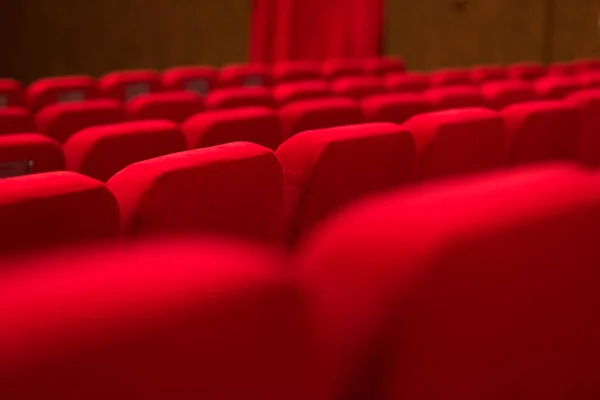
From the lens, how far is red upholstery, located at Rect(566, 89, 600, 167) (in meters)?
0.96

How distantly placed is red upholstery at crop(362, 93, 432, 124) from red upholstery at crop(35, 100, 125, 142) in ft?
1.12

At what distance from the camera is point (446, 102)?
1.22 metres

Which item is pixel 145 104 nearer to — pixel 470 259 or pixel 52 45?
pixel 470 259

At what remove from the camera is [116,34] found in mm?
3174

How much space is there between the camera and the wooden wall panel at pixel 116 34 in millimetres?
2967

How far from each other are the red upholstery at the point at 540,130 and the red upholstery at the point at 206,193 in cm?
40

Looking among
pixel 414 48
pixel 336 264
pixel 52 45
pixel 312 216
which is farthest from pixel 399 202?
pixel 414 48

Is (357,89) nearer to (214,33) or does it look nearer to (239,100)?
(239,100)

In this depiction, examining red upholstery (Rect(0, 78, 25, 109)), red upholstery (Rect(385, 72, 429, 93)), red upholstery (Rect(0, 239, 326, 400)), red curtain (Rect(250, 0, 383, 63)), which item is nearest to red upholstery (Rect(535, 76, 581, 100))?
red upholstery (Rect(385, 72, 429, 93))

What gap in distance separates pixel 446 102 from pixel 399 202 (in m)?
1.00

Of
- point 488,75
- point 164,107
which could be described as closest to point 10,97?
Answer: point 164,107

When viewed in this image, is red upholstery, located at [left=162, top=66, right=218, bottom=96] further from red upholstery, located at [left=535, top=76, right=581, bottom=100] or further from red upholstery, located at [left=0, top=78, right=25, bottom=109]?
red upholstery, located at [left=535, top=76, right=581, bottom=100]

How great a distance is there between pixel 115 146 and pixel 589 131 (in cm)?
59

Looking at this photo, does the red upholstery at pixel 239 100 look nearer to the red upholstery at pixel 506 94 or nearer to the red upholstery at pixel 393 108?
the red upholstery at pixel 393 108
